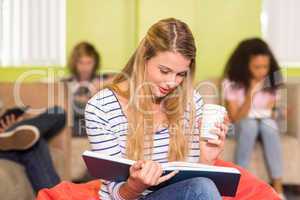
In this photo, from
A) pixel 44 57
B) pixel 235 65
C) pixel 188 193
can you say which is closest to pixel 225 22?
pixel 235 65

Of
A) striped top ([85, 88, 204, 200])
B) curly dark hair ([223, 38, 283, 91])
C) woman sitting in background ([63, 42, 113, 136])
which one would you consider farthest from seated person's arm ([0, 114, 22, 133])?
striped top ([85, 88, 204, 200])

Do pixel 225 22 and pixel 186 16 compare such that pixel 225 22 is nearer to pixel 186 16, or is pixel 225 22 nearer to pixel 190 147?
pixel 186 16

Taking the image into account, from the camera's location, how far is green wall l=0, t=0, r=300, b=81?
4.16m

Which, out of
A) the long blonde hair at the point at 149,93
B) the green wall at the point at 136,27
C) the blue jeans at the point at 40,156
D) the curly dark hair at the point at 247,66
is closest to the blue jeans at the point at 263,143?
the curly dark hair at the point at 247,66

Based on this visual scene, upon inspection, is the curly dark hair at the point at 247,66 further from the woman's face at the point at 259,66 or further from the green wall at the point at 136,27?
the green wall at the point at 136,27

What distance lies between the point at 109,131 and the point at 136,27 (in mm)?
2731

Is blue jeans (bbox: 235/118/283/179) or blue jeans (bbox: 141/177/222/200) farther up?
blue jeans (bbox: 141/177/222/200)

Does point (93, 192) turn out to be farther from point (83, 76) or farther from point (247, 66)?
point (83, 76)

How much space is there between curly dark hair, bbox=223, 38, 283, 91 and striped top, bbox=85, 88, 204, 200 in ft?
6.29

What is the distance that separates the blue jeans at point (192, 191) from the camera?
4.36ft

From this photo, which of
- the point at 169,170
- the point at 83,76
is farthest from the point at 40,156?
the point at 169,170

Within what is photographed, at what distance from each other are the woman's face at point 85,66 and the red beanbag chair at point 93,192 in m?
2.01

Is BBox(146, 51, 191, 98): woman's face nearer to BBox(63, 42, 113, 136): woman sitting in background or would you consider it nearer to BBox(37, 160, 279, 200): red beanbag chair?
BBox(37, 160, 279, 200): red beanbag chair

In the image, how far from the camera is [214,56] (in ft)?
13.7
